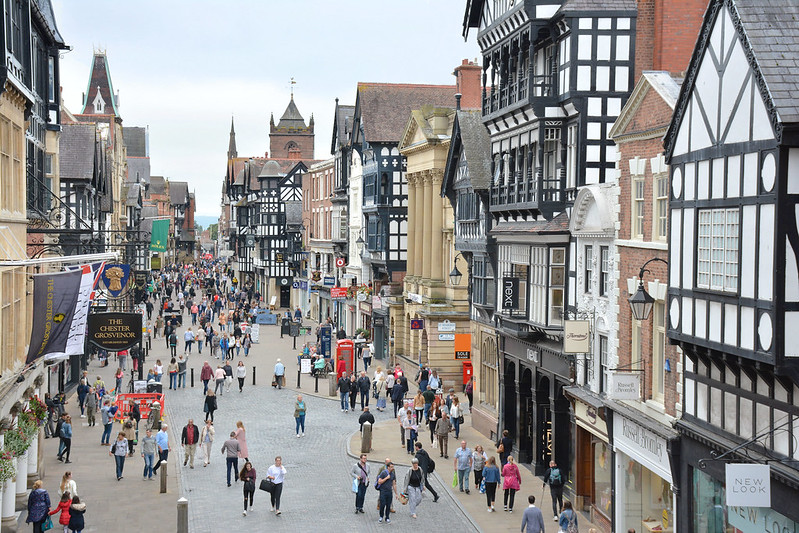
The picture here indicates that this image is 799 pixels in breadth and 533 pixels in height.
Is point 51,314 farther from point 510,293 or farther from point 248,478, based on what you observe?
point 510,293

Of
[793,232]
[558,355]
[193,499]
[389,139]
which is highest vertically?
[389,139]

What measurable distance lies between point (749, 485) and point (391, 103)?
43464 mm

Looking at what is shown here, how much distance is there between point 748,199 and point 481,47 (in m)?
19.0

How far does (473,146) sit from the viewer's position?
118 ft

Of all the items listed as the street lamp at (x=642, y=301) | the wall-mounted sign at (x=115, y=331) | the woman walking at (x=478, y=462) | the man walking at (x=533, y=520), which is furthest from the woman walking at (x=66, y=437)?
the street lamp at (x=642, y=301)

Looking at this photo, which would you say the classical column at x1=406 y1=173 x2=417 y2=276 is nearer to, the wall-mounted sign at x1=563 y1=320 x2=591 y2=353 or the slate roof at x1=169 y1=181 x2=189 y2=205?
the wall-mounted sign at x1=563 y1=320 x2=591 y2=353

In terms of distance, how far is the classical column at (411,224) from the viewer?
156 ft

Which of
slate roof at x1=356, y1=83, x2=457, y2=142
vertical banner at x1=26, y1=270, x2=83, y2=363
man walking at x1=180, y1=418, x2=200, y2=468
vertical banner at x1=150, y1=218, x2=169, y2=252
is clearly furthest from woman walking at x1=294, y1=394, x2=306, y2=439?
slate roof at x1=356, y1=83, x2=457, y2=142

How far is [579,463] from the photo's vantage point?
2434cm

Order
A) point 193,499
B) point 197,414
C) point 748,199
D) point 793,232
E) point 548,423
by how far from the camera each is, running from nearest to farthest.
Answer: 1. point 793,232
2. point 748,199
3. point 193,499
4. point 548,423
5. point 197,414

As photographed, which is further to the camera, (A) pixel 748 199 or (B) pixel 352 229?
(B) pixel 352 229

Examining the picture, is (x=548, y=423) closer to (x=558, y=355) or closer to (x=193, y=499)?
(x=558, y=355)

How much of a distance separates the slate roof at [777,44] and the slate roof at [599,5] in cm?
1032

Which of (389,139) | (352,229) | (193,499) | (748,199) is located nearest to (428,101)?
(389,139)
